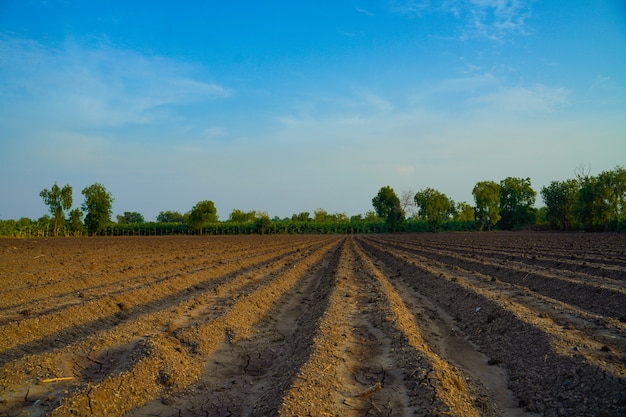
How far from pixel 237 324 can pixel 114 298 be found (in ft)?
12.6

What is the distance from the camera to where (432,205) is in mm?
86625

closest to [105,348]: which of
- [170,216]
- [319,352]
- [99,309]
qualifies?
[99,309]

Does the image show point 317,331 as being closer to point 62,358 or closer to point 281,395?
point 281,395

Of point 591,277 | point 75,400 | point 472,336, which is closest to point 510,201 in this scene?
point 591,277

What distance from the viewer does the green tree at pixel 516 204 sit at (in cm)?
8625

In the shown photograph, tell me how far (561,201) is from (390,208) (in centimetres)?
3579

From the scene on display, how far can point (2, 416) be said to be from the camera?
14.0ft

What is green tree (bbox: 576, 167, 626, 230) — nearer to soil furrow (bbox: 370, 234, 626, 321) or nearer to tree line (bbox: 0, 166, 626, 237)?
tree line (bbox: 0, 166, 626, 237)

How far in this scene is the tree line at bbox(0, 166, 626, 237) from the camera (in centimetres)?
5852

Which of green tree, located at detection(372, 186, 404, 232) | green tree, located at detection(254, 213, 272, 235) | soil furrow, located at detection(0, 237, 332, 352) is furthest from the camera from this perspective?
green tree, located at detection(372, 186, 404, 232)

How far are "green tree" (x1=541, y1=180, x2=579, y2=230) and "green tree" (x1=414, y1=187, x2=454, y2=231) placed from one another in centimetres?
1968

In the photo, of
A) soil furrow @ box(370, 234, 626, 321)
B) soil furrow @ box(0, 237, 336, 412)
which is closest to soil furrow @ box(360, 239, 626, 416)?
soil furrow @ box(370, 234, 626, 321)

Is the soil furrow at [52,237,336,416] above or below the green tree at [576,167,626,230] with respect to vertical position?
below

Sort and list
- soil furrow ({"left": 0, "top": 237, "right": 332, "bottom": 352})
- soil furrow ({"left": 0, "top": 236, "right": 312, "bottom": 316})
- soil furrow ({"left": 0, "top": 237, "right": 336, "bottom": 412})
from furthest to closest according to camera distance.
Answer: soil furrow ({"left": 0, "top": 236, "right": 312, "bottom": 316})
soil furrow ({"left": 0, "top": 237, "right": 332, "bottom": 352})
soil furrow ({"left": 0, "top": 237, "right": 336, "bottom": 412})
